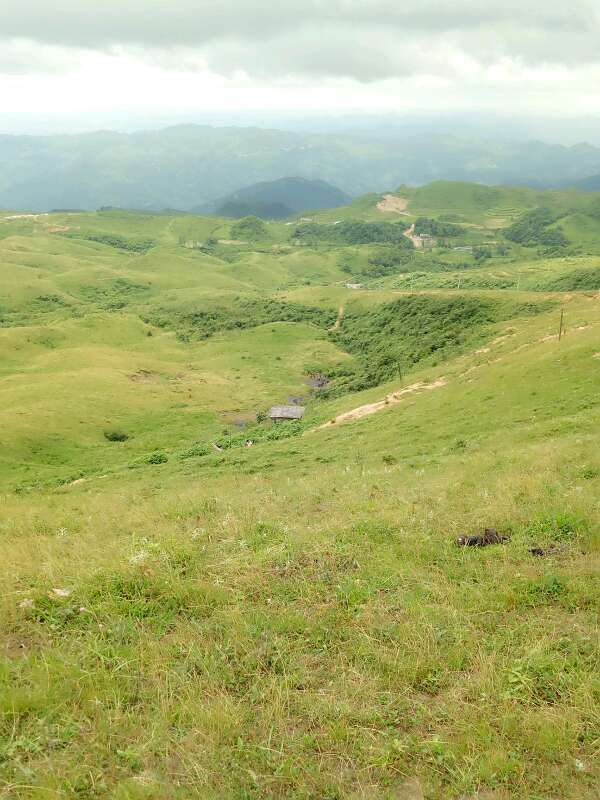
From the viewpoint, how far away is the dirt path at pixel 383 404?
143 feet

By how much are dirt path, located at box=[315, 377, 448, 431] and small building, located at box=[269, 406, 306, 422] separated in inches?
383

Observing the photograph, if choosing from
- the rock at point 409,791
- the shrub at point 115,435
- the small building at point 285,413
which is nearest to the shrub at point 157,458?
the shrub at point 115,435

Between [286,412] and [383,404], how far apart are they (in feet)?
51.5

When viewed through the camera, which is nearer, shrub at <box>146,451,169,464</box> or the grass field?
the grass field

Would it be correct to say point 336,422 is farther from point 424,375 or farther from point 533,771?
point 533,771

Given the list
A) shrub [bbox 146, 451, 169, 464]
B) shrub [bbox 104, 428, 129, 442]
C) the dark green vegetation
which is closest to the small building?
the dark green vegetation

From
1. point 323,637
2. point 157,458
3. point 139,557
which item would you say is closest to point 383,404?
point 157,458

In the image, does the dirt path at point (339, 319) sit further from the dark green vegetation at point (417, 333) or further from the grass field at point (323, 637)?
the grass field at point (323, 637)

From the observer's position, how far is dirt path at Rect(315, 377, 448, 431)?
143 ft

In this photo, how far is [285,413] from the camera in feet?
189

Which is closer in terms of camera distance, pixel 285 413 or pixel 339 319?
pixel 285 413

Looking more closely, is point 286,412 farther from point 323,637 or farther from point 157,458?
point 323,637

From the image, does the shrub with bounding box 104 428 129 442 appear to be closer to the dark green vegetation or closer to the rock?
the dark green vegetation

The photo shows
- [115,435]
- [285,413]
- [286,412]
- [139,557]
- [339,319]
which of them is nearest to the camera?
[139,557]
